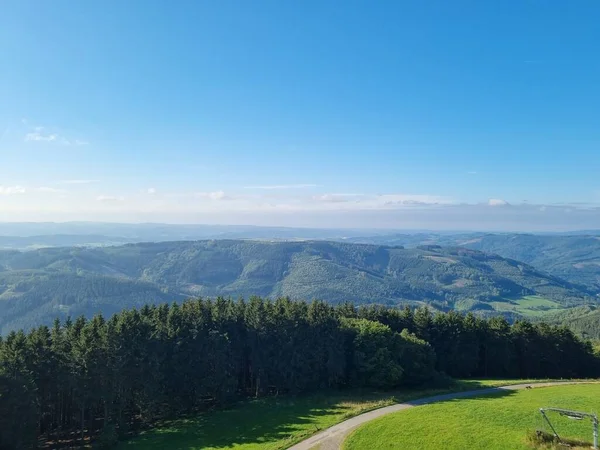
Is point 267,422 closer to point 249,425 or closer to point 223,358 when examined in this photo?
point 249,425

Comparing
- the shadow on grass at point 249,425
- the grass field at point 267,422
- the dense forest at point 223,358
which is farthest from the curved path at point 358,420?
the dense forest at point 223,358

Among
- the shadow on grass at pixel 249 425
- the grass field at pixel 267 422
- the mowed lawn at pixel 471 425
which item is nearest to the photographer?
the mowed lawn at pixel 471 425

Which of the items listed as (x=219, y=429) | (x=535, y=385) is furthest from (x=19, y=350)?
(x=535, y=385)

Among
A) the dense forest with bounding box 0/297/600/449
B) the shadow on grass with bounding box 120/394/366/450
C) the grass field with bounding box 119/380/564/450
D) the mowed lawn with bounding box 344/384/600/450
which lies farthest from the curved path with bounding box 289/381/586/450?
the dense forest with bounding box 0/297/600/449

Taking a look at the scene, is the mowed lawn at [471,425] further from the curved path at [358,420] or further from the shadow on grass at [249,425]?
the shadow on grass at [249,425]

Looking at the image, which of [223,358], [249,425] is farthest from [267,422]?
[223,358]

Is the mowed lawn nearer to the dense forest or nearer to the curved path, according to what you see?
the curved path
